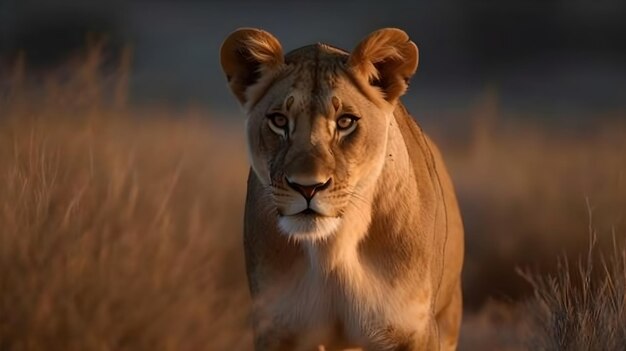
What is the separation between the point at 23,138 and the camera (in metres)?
5.59

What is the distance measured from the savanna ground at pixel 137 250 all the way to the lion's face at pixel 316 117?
16.9 inches

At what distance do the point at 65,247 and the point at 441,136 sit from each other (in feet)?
42.7

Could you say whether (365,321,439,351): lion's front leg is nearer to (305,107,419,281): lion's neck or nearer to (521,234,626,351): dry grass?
(305,107,419,281): lion's neck

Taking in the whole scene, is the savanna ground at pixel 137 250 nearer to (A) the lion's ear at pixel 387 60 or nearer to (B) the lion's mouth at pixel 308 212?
(B) the lion's mouth at pixel 308 212

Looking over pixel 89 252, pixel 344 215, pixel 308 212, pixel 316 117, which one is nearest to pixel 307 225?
pixel 308 212

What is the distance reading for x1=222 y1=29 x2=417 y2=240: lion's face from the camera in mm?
4793

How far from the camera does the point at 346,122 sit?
4.98 m

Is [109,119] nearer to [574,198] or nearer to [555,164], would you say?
[574,198]

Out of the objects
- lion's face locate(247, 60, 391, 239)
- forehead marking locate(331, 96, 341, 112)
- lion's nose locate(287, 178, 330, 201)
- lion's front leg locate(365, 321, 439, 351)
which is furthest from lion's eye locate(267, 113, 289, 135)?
lion's front leg locate(365, 321, 439, 351)

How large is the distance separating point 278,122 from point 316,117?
6.8 inches

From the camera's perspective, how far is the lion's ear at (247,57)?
17.1 feet

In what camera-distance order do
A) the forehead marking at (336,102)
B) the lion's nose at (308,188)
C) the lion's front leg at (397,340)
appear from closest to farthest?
the lion's nose at (308,188) → the forehead marking at (336,102) → the lion's front leg at (397,340)

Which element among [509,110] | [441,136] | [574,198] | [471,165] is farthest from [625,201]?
[509,110]

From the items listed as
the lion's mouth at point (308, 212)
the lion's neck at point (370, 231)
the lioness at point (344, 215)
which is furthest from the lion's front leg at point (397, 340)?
the lion's mouth at point (308, 212)
